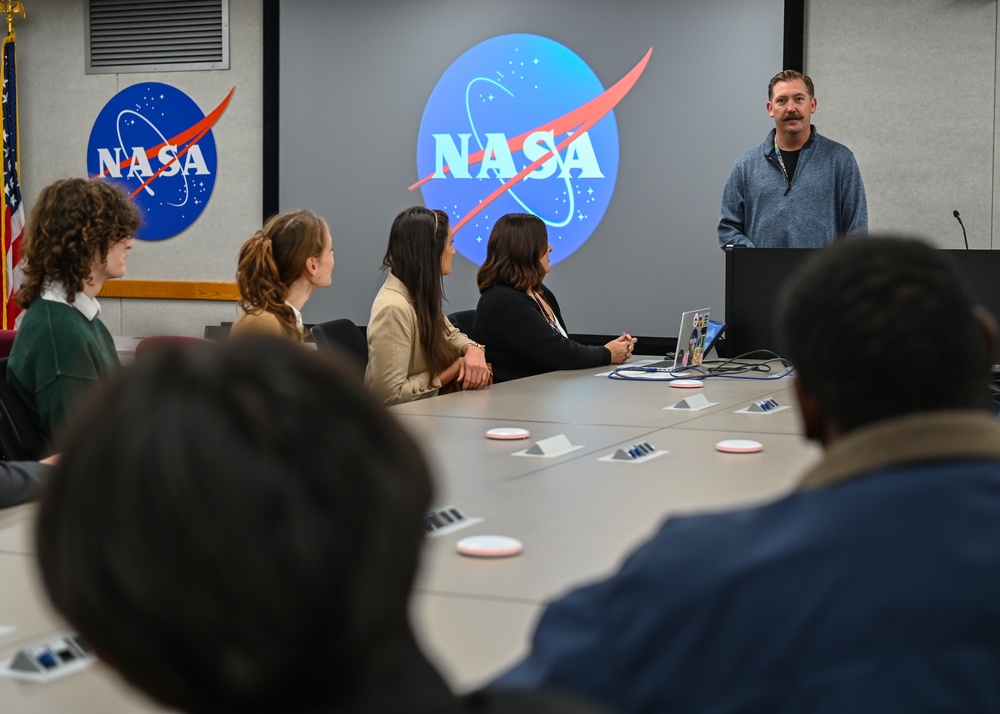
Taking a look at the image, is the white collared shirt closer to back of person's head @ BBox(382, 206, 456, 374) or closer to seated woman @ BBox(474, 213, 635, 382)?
back of person's head @ BBox(382, 206, 456, 374)

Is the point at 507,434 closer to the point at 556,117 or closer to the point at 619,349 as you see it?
the point at 619,349

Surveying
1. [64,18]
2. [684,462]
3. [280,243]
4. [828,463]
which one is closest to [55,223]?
[280,243]

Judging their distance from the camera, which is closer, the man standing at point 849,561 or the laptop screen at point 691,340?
the man standing at point 849,561

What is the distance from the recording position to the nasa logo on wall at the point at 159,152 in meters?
6.54

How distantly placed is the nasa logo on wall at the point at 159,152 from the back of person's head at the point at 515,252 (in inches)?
122

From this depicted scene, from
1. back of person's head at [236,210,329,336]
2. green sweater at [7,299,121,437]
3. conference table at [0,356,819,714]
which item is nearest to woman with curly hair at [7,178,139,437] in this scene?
green sweater at [7,299,121,437]

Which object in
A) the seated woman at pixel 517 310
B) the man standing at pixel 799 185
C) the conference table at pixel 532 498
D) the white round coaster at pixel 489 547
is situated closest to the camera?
the conference table at pixel 532 498

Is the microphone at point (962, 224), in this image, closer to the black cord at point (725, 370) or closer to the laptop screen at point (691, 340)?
the black cord at point (725, 370)

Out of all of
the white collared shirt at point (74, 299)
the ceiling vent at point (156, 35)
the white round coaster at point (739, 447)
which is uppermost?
the ceiling vent at point (156, 35)

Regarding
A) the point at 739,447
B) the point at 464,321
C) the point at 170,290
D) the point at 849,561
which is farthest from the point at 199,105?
the point at 849,561

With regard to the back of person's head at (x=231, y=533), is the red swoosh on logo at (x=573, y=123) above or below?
above

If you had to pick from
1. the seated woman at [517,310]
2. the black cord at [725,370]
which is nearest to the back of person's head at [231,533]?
the black cord at [725,370]

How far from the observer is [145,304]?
671cm

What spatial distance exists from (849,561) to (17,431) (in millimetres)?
2222
